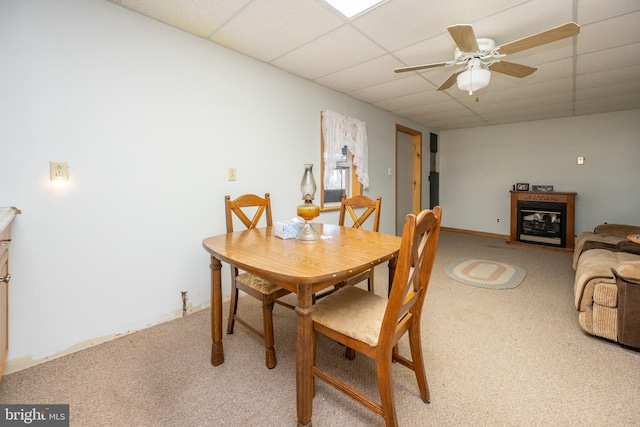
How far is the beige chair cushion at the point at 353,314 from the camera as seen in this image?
1.17 metres

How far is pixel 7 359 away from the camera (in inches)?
62.2

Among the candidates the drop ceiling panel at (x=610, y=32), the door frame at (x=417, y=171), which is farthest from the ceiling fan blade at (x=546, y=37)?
the door frame at (x=417, y=171)

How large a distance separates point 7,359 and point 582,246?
5.04 metres

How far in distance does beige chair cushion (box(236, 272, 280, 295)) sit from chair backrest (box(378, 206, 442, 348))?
757 mm

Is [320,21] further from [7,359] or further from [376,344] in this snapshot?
[7,359]

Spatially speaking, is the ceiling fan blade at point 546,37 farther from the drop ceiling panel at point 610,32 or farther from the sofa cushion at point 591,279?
the sofa cushion at point 591,279

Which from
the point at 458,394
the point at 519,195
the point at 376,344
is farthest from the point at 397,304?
the point at 519,195

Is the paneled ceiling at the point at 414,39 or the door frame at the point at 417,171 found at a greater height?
the paneled ceiling at the point at 414,39

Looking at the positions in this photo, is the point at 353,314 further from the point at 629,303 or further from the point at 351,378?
the point at 629,303

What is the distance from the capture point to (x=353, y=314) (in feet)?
4.22

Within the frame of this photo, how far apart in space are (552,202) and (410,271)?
5.07 metres

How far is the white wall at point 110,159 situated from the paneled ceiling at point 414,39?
1.10 feet

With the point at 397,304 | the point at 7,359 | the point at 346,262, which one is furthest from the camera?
the point at 7,359

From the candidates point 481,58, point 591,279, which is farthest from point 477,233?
point 481,58
